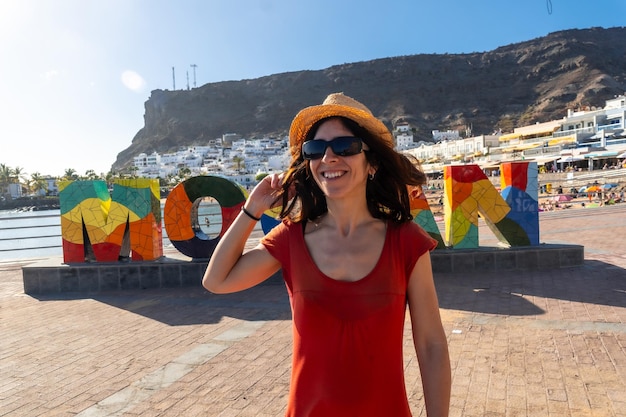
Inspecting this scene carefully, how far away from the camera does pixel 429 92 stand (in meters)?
134

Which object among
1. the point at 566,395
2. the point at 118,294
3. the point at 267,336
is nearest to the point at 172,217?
the point at 118,294

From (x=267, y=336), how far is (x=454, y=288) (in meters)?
3.21

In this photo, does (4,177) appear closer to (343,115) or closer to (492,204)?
(492,204)

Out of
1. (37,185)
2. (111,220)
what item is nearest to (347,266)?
(111,220)

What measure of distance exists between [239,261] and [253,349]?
10.7ft

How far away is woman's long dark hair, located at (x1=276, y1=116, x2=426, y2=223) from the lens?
1.71 m

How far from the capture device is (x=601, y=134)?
44625 mm

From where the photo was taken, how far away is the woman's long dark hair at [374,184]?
1.71 meters

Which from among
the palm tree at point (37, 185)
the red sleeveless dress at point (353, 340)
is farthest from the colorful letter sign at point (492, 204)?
the palm tree at point (37, 185)

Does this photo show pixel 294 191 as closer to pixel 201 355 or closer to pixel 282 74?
pixel 201 355

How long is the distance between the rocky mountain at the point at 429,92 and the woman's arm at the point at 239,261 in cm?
10703

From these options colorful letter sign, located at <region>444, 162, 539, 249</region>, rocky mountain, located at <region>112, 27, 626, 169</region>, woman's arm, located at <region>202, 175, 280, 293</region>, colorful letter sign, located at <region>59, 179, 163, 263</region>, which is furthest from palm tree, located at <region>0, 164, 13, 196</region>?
woman's arm, located at <region>202, 175, 280, 293</region>

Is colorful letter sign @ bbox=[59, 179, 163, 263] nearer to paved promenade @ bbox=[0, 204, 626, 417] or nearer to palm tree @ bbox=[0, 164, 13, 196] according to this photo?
paved promenade @ bbox=[0, 204, 626, 417]

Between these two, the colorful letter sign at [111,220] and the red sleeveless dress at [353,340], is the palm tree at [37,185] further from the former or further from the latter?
the red sleeveless dress at [353,340]
